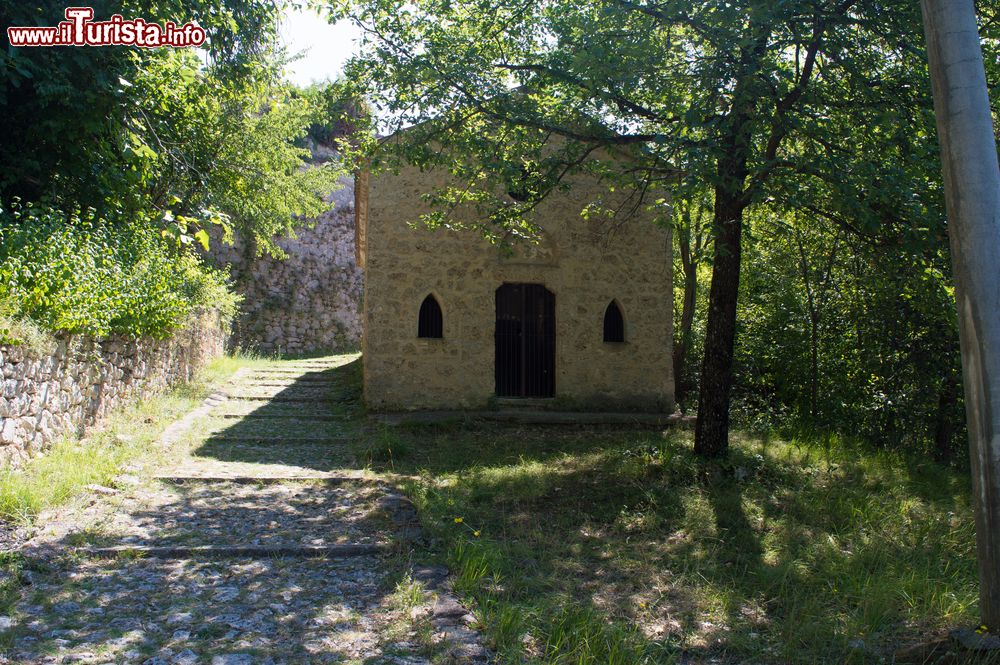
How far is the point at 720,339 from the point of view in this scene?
787cm

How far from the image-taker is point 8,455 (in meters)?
5.90

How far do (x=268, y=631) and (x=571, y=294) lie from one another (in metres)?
8.22

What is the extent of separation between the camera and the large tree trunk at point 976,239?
3502 mm

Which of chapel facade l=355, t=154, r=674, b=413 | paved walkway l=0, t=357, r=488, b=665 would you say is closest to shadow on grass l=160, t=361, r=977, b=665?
paved walkway l=0, t=357, r=488, b=665

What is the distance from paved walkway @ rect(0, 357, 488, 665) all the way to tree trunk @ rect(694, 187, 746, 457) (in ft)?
11.8

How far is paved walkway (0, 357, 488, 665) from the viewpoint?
A: 3.64 metres

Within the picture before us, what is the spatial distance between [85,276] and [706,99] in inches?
252

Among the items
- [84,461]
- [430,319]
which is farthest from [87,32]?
[430,319]

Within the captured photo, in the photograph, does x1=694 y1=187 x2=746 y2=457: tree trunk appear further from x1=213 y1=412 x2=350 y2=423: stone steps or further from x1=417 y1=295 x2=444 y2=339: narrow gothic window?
x1=213 y1=412 x2=350 y2=423: stone steps

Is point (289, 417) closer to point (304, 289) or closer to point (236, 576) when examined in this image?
point (236, 576)

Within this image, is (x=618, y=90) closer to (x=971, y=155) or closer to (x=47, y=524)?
(x=971, y=155)

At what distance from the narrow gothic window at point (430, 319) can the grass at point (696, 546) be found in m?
2.19

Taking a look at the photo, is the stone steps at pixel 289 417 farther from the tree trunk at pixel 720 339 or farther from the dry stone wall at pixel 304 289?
the dry stone wall at pixel 304 289

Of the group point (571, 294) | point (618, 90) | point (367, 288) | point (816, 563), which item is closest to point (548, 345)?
point (571, 294)
